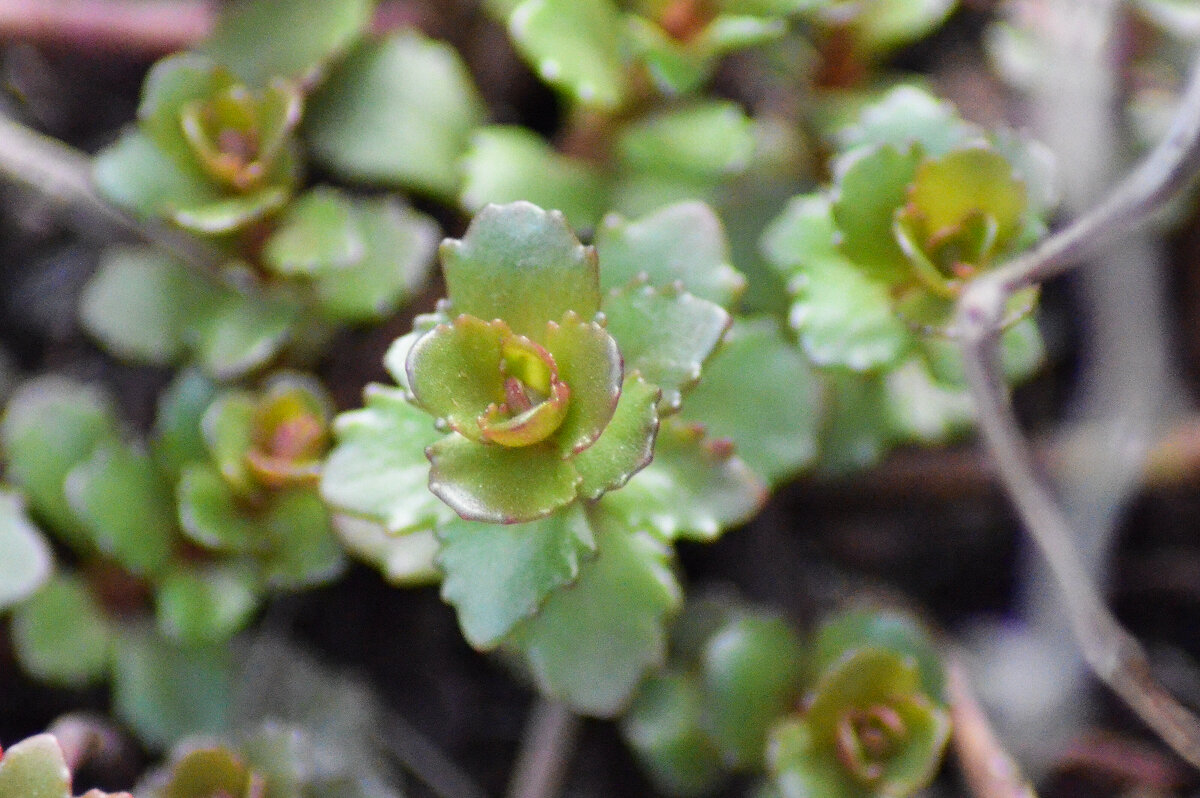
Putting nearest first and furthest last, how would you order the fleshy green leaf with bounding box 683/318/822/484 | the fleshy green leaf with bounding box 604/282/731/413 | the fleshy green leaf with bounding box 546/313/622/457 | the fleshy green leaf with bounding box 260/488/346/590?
the fleshy green leaf with bounding box 546/313/622/457
the fleshy green leaf with bounding box 604/282/731/413
the fleshy green leaf with bounding box 683/318/822/484
the fleshy green leaf with bounding box 260/488/346/590

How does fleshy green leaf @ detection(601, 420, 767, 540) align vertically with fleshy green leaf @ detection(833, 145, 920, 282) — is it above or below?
below

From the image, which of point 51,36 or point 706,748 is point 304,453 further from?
point 51,36

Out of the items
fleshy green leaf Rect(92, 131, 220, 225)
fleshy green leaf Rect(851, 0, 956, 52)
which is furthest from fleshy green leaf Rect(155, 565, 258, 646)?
fleshy green leaf Rect(851, 0, 956, 52)

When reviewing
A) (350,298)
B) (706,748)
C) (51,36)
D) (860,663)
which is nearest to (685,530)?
(860,663)

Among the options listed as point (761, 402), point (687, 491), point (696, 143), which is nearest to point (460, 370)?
point (687, 491)

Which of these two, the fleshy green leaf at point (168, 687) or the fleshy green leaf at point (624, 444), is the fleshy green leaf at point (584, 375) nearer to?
the fleshy green leaf at point (624, 444)

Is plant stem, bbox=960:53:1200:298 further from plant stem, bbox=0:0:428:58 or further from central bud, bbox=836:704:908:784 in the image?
plant stem, bbox=0:0:428:58

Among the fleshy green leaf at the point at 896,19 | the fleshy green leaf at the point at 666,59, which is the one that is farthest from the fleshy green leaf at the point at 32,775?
the fleshy green leaf at the point at 896,19
